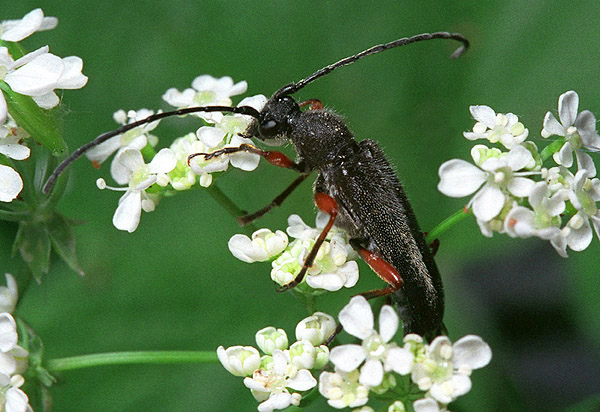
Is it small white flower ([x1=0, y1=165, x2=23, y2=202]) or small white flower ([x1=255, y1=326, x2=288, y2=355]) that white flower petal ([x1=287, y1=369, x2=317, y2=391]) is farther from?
small white flower ([x1=0, y1=165, x2=23, y2=202])

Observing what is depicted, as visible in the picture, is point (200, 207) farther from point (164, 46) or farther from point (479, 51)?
point (479, 51)

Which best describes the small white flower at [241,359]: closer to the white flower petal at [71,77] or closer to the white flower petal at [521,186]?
the white flower petal at [521,186]

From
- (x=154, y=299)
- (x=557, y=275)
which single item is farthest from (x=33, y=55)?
(x=557, y=275)

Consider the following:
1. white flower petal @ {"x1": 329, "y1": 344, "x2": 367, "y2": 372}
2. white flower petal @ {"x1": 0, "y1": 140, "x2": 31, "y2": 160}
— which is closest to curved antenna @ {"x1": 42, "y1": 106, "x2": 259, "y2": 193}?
white flower petal @ {"x1": 0, "y1": 140, "x2": 31, "y2": 160}

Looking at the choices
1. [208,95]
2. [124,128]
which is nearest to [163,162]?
[124,128]

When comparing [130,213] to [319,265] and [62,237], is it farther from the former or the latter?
[319,265]

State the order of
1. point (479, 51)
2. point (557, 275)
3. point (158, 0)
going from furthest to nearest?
point (557, 275), point (479, 51), point (158, 0)
